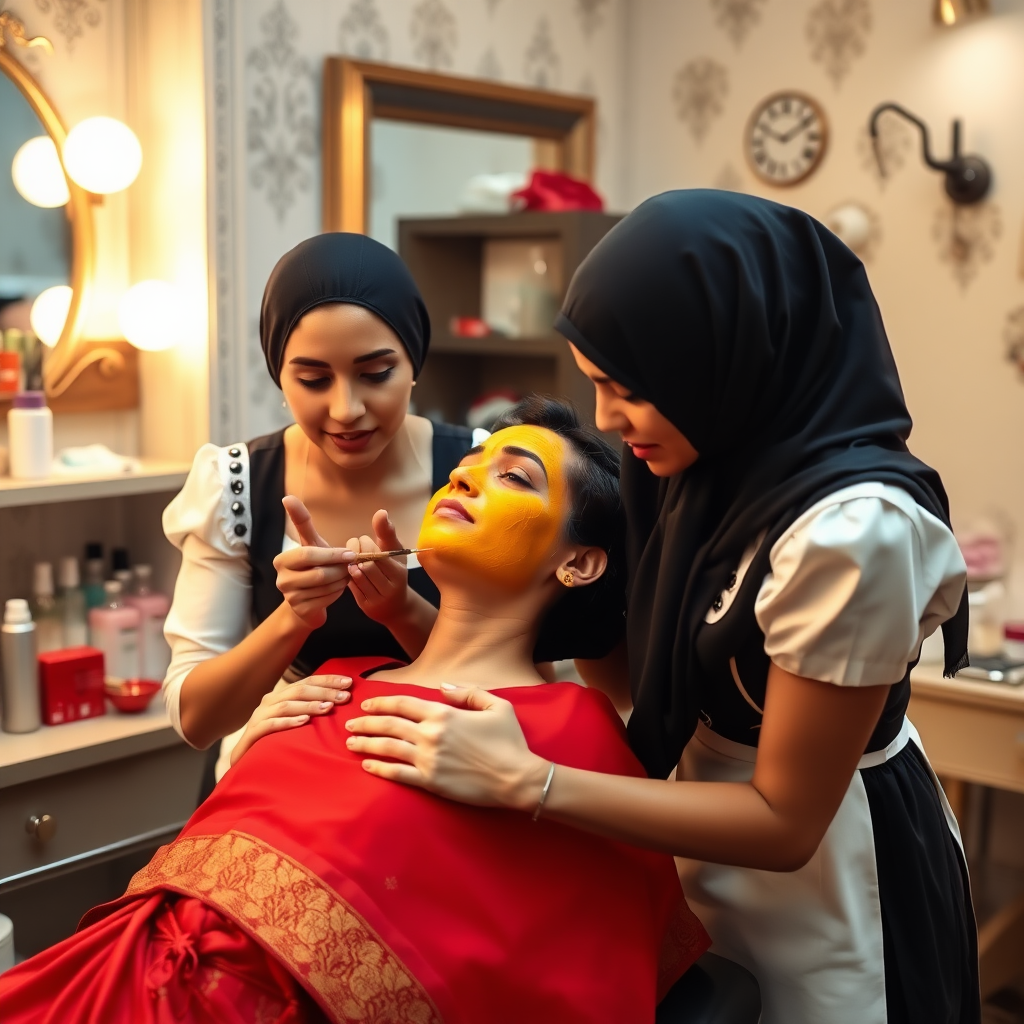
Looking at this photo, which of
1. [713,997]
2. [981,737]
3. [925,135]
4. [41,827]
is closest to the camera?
[713,997]

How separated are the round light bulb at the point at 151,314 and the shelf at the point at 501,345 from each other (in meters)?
0.87

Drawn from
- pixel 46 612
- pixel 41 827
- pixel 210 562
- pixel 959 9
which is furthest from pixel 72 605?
pixel 959 9

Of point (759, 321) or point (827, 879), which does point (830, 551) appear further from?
point (827, 879)

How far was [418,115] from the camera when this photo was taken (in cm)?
281

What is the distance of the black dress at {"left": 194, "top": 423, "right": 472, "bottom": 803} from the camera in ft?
5.25

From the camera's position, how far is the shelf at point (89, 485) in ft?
6.63

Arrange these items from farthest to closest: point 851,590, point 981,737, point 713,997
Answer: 1. point 981,737
2. point 713,997
3. point 851,590

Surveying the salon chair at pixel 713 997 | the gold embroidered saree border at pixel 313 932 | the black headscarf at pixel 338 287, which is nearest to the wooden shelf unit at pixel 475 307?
the black headscarf at pixel 338 287

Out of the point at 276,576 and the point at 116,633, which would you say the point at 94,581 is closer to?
the point at 116,633

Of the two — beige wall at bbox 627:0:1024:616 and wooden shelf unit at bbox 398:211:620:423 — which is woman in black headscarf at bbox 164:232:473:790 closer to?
wooden shelf unit at bbox 398:211:620:423

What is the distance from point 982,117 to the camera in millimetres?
2695

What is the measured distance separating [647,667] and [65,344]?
59.9 inches

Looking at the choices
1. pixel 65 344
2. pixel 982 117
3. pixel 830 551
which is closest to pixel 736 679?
pixel 830 551

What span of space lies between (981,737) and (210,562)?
1662 millimetres
